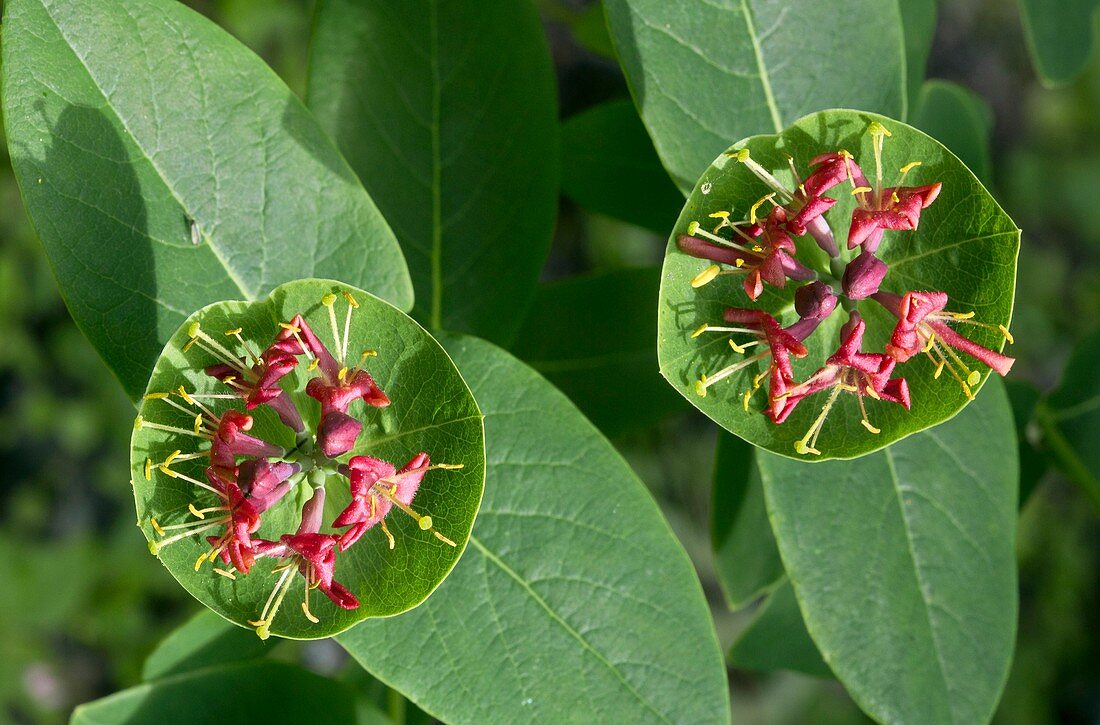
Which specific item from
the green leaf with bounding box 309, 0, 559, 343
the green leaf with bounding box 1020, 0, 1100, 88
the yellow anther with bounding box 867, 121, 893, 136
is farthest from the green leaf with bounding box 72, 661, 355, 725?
the green leaf with bounding box 1020, 0, 1100, 88

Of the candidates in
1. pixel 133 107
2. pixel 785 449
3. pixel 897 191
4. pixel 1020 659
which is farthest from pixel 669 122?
pixel 1020 659

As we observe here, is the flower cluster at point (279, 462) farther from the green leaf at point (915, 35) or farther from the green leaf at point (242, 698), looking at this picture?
the green leaf at point (915, 35)

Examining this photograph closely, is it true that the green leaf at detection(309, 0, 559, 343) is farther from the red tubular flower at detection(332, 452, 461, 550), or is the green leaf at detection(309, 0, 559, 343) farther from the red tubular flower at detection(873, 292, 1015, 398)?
the red tubular flower at detection(873, 292, 1015, 398)

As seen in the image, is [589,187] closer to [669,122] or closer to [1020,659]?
[669,122]

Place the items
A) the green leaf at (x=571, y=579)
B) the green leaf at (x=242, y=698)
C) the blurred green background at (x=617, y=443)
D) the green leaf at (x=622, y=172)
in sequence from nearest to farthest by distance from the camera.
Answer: the green leaf at (x=571, y=579) → the green leaf at (x=242, y=698) → the green leaf at (x=622, y=172) → the blurred green background at (x=617, y=443)

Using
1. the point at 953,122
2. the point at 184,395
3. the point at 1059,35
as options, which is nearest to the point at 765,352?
the point at 184,395

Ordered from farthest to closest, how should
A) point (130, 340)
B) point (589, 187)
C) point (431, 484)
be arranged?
1. point (589, 187)
2. point (130, 340)
3. point (431, 484)

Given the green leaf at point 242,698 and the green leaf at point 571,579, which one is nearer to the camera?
the green leaf at point 571,579

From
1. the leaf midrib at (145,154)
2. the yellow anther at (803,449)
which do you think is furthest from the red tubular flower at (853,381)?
the leaf midrib at (145,154)
